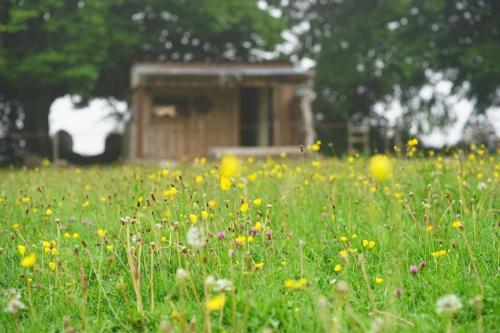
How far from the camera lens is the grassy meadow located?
3086 mm

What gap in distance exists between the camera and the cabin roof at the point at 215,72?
62.2ft

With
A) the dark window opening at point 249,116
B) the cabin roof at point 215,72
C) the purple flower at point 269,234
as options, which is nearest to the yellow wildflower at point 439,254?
the purple flower at point 269,234

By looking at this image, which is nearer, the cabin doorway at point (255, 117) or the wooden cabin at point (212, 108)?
the wooden cabin at point (212, 108)

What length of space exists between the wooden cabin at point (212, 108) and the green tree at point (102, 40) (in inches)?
73.9

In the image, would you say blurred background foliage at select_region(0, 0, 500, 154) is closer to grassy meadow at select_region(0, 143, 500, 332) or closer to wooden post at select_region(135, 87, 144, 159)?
wooden post at select_region(135, 87, 144, 159)

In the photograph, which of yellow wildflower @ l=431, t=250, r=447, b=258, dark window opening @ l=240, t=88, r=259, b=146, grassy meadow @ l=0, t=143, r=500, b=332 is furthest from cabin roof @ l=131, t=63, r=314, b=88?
yellow wildflower @ l=431, t=250, r=447, b=258

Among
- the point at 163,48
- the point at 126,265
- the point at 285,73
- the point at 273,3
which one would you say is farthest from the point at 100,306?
the point at 273,3

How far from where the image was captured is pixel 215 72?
19.4 meters

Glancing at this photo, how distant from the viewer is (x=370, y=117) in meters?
28.0

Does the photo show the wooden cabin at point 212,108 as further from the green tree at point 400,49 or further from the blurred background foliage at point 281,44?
the green tree at point 400,49

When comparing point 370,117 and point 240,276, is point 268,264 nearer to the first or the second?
point 240,276

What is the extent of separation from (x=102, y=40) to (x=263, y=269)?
19.0m

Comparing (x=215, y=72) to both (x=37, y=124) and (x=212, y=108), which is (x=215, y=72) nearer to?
(x=212, y=108)

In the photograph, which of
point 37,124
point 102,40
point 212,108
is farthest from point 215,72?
point 37,124
